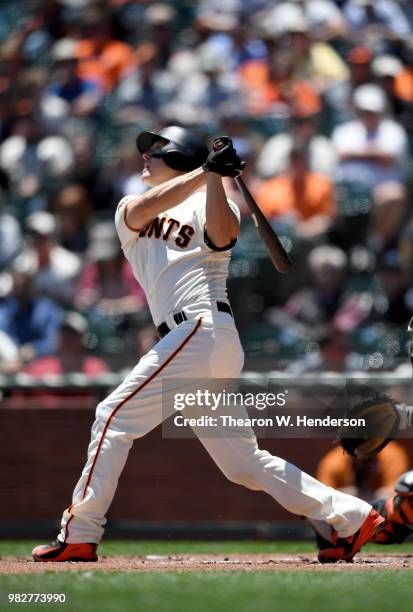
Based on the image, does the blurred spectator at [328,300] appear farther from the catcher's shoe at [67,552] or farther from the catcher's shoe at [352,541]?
the catcher's shoe at [67,552]

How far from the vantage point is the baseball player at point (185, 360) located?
5203 millimetres

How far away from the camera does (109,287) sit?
997 centimetres

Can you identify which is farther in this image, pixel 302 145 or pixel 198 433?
pixel 302 145

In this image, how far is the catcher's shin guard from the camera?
5.81 m

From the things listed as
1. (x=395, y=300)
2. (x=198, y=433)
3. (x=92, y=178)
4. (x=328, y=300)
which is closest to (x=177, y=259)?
(x=198, y=433)

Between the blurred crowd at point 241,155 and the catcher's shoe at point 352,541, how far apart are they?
271cm

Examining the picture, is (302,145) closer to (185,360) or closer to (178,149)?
(178,149)

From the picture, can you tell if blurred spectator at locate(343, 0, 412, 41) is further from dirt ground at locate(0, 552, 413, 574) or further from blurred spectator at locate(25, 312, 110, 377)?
dirt ground at locate(0, 552, 413, 574)

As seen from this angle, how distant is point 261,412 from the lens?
7809 mm

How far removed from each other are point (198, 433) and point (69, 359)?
11.9 feet

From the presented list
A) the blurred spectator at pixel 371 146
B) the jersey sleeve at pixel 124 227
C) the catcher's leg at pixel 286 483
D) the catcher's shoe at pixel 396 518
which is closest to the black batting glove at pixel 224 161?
the jersey sleeve at pixel 124 227

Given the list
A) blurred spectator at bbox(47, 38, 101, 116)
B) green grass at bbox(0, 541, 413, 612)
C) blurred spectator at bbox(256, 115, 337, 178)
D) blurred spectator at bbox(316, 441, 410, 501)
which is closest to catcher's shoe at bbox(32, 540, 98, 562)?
green grass at bbox(0, 541, 413, 612)

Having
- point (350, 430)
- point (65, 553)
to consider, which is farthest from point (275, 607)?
point (350, 430)

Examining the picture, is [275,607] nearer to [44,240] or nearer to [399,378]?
[399,378]
